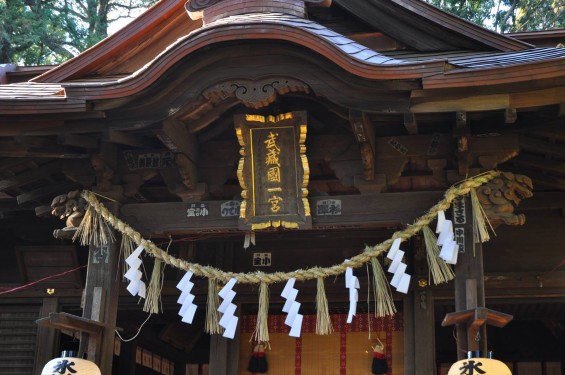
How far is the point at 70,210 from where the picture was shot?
307 inches

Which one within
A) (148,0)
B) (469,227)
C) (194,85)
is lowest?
(469,227)

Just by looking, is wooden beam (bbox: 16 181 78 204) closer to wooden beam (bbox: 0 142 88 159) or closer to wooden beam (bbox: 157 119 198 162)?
wooden beam (bbox: 0 142 88 159)

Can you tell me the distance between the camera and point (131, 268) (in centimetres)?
744

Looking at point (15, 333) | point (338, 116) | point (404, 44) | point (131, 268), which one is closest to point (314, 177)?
point (338, 116)

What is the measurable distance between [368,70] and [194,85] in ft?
5.43

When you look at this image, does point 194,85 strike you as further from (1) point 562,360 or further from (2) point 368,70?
(1) point 562,360

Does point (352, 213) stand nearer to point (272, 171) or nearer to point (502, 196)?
point (272, 171)

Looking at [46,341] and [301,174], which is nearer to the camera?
[301,174]

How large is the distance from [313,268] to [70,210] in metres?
2.60

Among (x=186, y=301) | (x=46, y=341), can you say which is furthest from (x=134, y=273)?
(x=46, y=341)

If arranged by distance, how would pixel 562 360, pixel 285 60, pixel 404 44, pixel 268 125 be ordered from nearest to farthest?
pixel 285 60 < pixel 268 125 < pixel 404 44 < pixel 562 360

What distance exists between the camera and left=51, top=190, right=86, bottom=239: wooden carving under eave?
7.73 meters

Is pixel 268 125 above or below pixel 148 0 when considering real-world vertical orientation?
below

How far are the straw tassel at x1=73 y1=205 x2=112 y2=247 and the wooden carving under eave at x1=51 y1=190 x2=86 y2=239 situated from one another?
0.27ft
